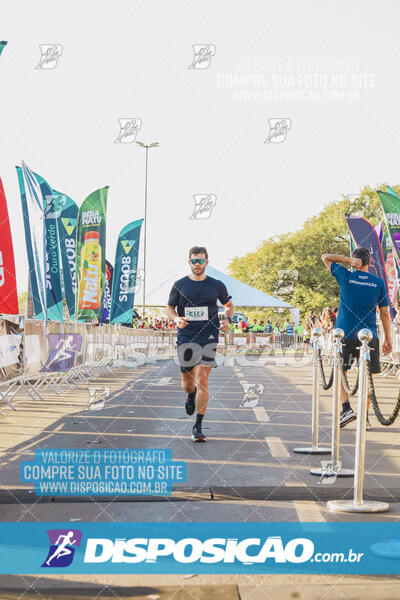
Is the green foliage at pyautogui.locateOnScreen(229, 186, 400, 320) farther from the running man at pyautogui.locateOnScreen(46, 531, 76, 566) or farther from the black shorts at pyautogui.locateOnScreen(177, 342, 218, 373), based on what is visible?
the running man at pyautogui.locateOnScreen(46, 531, 76, 566)

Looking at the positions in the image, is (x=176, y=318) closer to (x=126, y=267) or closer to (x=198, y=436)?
(x=198, y=436)

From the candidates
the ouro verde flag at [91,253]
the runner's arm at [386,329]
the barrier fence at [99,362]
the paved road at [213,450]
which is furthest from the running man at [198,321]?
the ouro verde flag at [91,253]

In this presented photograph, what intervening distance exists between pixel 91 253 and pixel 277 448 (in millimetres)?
12828

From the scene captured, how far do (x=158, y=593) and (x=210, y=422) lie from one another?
6436 mm

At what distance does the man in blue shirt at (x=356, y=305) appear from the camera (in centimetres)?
852

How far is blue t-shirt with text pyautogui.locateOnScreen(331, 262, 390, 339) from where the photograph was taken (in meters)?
8.57

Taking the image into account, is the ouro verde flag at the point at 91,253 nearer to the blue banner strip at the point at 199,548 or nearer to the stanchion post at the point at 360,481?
the stanchion post at the point at 360,481

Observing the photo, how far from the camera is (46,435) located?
8.44 m

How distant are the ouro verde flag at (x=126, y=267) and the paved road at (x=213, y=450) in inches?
391

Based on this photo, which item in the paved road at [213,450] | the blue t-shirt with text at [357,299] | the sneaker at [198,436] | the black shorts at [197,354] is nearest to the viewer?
the paved road at [213,450]

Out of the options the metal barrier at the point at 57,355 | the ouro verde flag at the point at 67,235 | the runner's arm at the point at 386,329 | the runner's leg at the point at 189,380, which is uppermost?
the ouro verde flag at the point at 67,235

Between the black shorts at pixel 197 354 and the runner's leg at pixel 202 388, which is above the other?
the black shorts at pixel 197 354

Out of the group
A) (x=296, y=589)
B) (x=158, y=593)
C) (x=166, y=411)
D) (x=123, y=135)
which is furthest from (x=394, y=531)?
(x=123, y=135)

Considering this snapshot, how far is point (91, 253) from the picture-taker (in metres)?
19.5
